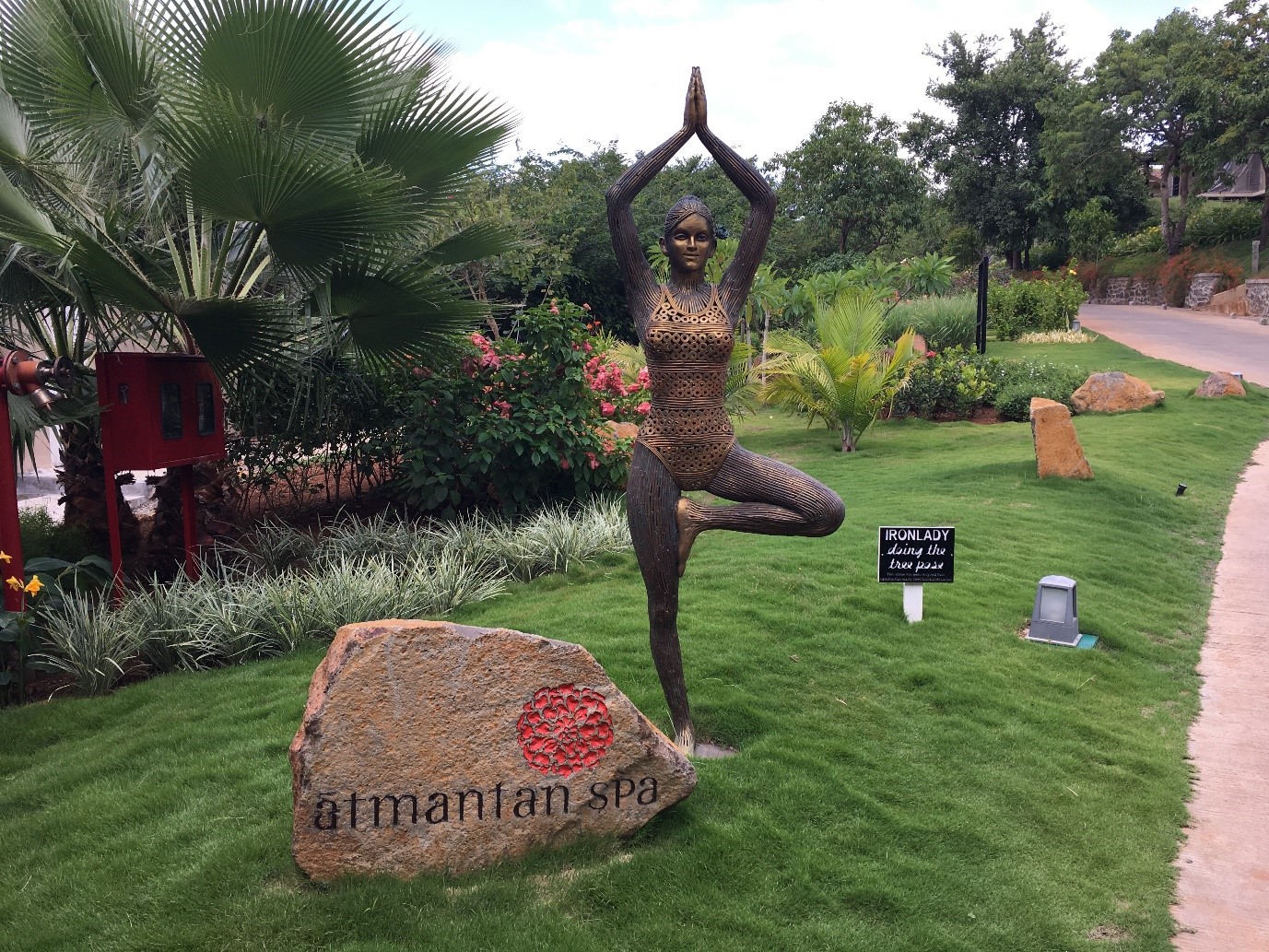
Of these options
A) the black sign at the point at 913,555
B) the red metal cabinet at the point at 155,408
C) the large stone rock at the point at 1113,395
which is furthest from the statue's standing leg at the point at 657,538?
the large stone rock at the point at 1113,395

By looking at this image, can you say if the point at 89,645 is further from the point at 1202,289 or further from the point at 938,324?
the point at 1202,289

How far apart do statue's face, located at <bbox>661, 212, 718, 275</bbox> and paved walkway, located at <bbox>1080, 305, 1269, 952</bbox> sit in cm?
299

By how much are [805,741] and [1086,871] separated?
4.07 feet

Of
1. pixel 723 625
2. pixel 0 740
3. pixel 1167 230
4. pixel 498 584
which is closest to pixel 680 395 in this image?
pixel 723 625

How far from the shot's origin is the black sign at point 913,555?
583 centimetres

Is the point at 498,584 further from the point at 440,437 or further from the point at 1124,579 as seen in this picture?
the point at 1124,579

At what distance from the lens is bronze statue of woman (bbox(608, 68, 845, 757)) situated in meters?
3.81

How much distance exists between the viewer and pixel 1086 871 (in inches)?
146

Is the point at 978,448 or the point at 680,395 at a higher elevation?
the point at 680,395

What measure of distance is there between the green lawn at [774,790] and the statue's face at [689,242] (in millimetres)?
2094

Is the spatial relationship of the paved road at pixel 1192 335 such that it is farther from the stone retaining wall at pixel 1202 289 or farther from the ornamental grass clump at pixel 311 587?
the ornamental grass clump at pixel 311 587

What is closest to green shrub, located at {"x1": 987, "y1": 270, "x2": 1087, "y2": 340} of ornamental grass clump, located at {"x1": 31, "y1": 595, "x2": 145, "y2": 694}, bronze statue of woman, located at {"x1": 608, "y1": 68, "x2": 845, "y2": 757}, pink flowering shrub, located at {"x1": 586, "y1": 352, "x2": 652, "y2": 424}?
pink flowering shrub, located at {"x1": 586, "y1": 352, "x2": 652, "y2": 424}

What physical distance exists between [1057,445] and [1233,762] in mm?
5733

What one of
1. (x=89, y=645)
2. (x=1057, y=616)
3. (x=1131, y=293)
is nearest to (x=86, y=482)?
(x=89, y=645)
